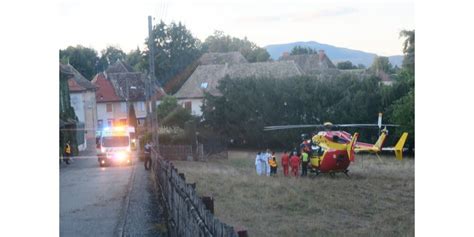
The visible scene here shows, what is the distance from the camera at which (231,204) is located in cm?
700

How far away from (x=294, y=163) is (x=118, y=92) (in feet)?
8.35

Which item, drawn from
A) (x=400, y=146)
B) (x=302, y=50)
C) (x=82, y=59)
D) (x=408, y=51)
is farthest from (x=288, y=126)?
(x=82, y=59)

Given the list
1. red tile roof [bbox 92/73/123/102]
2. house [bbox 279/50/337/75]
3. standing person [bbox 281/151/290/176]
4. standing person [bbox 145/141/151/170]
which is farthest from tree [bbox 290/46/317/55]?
standing person [bbox 145/141/151/170]

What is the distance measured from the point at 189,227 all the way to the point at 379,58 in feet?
7.62

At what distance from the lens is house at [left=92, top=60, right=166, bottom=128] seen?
18.9 ft

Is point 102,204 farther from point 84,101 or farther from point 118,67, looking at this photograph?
point 118,67

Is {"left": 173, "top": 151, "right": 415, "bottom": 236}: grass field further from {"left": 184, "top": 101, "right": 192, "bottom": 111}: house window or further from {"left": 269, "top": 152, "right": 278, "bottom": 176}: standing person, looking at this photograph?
{"left": 184, "top": 101, "right": 192, "bottom": 111}: house window

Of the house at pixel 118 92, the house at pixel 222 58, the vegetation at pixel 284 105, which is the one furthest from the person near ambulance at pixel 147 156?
the house at pixel 222 58

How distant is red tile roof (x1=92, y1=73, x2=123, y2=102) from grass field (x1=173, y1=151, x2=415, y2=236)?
1.53 metres

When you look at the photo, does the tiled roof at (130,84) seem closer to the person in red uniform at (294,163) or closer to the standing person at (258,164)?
the standing person at (258,164)

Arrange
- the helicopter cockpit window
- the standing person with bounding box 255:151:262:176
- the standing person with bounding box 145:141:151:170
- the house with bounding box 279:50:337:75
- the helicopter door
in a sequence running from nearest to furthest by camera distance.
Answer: the house with bounding box 279:50:337:75
the standing person with bounding box 255:151:262:176
the helicopter cockpit window
the helicopter door
the standing person with bounding box 145:141:151:170

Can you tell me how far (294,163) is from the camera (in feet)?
25.0

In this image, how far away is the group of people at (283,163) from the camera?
723 cm

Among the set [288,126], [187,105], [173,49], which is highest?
[173,49]
